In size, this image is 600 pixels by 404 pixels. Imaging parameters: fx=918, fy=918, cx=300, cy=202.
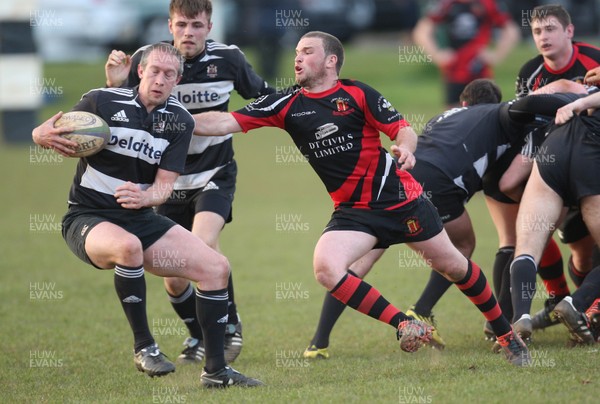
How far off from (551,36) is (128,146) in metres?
3.26

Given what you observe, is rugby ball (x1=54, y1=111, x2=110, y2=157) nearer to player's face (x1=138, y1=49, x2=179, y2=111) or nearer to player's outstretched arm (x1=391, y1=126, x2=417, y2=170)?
player's face (x1=138, y1=49, x2=179, y2=111)

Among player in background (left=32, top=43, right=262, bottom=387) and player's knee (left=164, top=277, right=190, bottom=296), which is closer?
player in background (left=32, top=43, right=262, bottom=387)

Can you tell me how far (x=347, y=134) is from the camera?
5.58m

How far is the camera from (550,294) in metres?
7.09

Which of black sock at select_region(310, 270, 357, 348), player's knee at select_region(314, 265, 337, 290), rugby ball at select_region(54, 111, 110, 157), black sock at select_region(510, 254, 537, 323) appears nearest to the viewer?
rugby ball at select_region(54, 111, 110, 157)

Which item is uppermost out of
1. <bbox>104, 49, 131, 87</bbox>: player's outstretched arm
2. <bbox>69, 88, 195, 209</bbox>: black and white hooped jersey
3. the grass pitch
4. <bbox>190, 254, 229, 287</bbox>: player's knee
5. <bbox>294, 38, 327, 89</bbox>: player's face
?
<bbox>294, 38, 327, 89</bbox>: player's face

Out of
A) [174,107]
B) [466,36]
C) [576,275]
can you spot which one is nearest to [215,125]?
[174,107]

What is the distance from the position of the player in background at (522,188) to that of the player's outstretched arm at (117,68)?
109 inches

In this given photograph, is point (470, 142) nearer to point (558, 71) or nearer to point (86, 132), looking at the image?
point (558, 71)

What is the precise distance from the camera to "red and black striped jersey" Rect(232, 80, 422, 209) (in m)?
5.56

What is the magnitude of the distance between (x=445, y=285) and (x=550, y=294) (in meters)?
0.91

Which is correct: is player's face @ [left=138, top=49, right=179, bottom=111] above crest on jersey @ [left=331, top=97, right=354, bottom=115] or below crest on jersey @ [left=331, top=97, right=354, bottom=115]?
above

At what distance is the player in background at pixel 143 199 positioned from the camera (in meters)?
5.32

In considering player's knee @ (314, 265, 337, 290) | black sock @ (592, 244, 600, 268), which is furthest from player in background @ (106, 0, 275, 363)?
black sock @ (592, 244, 600, 268)
